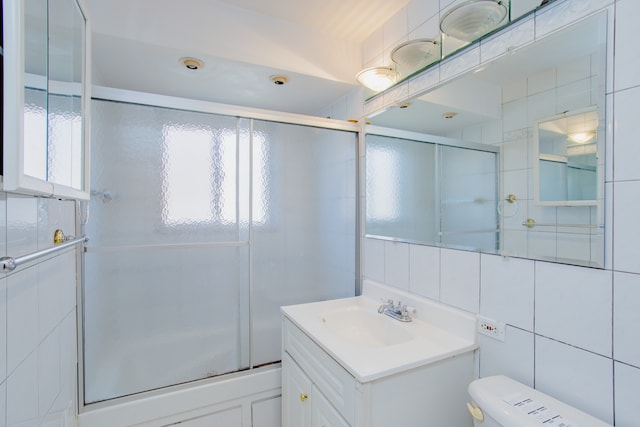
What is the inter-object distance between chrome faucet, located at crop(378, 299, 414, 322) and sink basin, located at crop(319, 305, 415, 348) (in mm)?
29

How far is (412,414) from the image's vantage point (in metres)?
1.04

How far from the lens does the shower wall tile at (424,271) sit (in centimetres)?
140

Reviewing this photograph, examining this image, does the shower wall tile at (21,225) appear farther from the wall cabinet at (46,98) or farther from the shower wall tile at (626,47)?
the shower wall tile at (626,47)

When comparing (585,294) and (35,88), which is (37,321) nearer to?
(35,88)

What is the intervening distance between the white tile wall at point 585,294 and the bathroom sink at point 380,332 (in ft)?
0.46

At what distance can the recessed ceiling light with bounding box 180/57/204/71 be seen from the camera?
167cm

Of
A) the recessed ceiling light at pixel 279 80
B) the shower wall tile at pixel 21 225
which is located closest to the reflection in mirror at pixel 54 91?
the shower wall tile at pixel 21 225

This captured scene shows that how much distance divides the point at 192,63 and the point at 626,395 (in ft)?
7.41

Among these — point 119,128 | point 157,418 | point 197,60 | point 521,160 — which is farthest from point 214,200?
point 521,160

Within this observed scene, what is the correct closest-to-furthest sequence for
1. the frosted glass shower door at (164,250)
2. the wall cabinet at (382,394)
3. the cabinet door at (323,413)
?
the wall cabinet at (382,394)
the cabinet door at (323,413)
the frosted glass shower door at (164,250)

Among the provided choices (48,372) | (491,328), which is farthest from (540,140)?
(48,372)

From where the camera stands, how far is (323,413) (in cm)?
119

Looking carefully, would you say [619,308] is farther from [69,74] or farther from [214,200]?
[69,74]

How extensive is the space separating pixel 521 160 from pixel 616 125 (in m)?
0.28
